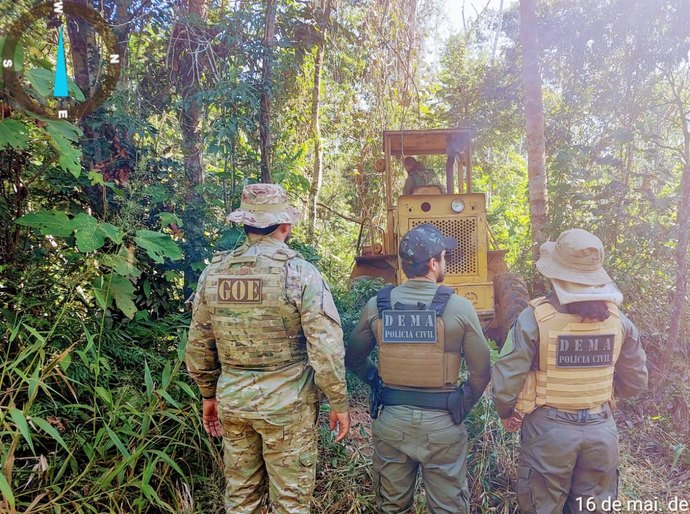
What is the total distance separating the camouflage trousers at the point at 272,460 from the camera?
2.11 metres

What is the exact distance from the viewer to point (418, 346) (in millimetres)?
2082

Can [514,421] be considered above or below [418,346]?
below

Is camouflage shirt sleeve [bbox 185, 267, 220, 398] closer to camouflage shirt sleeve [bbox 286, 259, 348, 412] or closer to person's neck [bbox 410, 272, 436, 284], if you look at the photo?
camouflage shirt sleeve [bbox 286, 259, 348, 412]

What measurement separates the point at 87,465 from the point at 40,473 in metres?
0.21

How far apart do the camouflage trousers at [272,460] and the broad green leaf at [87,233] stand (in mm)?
1449

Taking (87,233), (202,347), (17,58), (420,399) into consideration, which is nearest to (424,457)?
(420,399)

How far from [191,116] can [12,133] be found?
1.97 m

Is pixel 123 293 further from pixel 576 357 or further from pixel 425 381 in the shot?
pixel 576 357

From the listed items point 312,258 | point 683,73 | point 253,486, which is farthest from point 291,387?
point 683,73

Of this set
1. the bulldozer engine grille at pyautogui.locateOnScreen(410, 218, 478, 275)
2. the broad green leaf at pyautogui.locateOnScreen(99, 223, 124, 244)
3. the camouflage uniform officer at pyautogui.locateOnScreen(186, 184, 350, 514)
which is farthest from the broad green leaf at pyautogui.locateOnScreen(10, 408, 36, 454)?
the bulldozer engine grille at pyautogui.locateOnScreen(410, 218, 478, 275)

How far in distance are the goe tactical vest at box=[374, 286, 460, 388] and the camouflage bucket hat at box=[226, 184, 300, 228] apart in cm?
68

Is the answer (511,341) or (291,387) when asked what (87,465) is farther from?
(511,341)

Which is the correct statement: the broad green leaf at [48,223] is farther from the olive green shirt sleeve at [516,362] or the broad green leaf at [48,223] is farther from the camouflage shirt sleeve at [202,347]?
the olive green shirt sleeve at [516,362]

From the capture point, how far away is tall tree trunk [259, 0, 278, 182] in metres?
4.14
